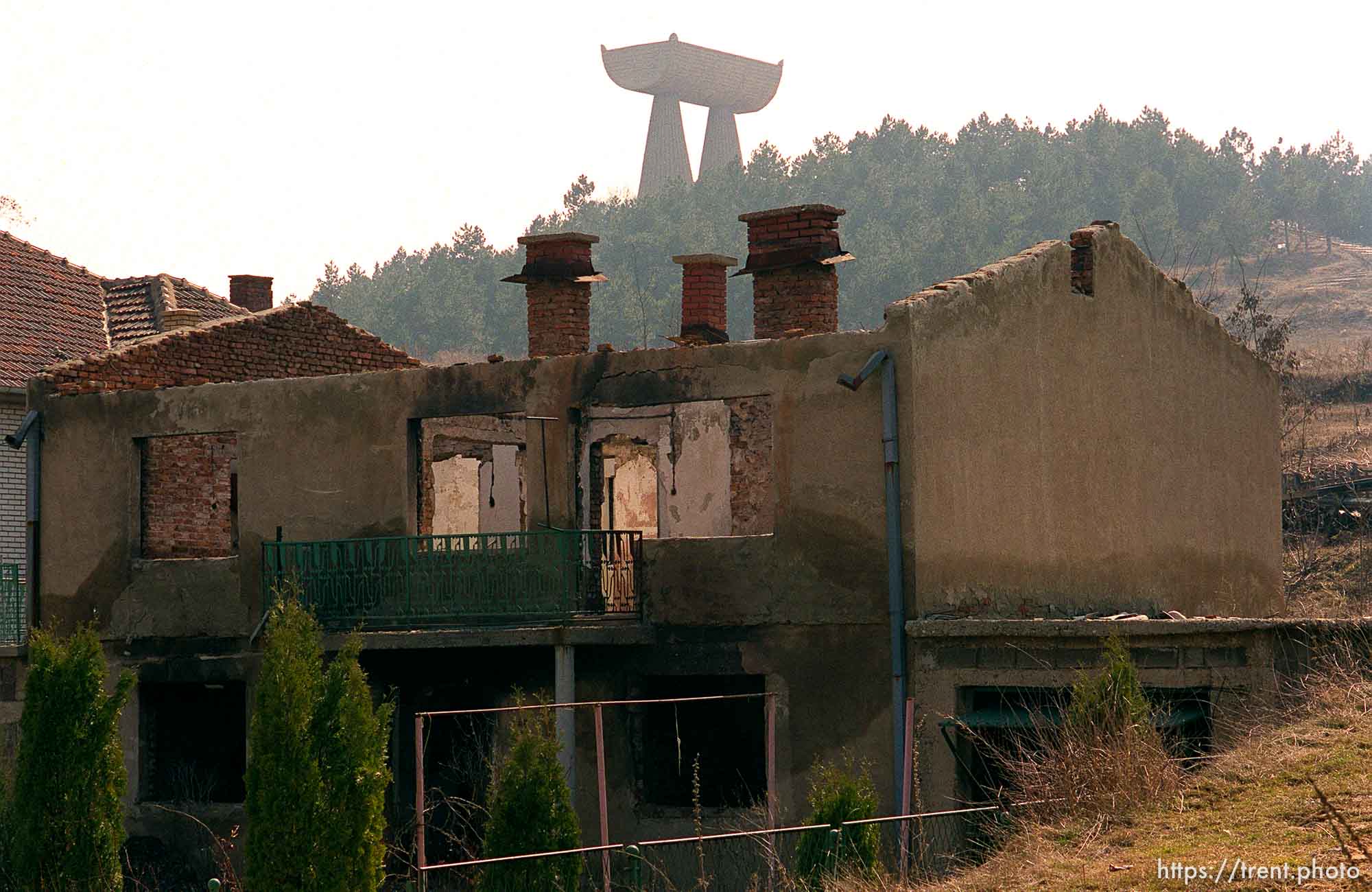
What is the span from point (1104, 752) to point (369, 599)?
8.15 meters

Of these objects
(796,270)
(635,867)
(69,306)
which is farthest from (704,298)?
(69,306)

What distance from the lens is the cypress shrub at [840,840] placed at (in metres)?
12.3

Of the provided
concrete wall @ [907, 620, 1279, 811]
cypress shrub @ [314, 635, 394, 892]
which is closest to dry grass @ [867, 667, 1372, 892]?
concrete wall @ [907, 620, 1279, 811]

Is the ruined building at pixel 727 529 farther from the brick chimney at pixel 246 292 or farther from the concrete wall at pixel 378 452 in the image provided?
the brick chimney at pixel 246 292

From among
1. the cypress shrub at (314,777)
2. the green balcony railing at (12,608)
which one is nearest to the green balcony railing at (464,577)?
the cypress shrub at (314,777)

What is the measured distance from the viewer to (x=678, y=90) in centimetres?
14238

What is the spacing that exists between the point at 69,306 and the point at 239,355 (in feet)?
20.2

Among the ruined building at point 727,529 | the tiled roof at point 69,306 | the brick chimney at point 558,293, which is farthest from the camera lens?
the tiled roof at point 69,306

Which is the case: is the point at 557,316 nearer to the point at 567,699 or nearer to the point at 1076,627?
the point at 567,699

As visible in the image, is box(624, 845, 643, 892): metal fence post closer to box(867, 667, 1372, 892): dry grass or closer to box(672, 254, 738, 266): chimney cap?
box(867, 667, 1372, 892): dry grass

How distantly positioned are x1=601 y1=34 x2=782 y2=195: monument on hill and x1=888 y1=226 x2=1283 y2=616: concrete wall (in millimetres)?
118223

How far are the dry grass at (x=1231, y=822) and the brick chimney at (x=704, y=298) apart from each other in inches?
316

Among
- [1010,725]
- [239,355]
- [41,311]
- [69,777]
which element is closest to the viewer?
[1010,725]

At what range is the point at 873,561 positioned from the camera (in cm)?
1583
